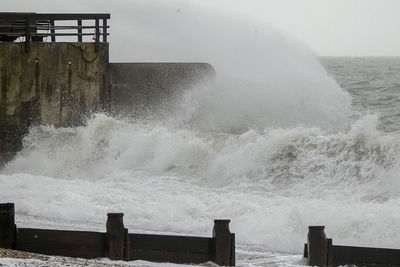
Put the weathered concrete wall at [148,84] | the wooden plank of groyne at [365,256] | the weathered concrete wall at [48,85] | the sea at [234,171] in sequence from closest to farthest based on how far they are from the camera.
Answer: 1. the wooden plank of groyne at [365,256]
2. the sea at [234,171]
3. the weathered concrete wall at [48,85]
4. the weathered concrete wall at [148,84]

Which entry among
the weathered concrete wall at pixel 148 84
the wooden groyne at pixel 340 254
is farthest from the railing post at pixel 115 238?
the weathered concrete wall at pixel 148 84

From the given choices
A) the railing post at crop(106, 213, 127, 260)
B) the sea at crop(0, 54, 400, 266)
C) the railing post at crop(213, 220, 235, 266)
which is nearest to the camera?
the railing post at crop(213, 220, 235, 266)

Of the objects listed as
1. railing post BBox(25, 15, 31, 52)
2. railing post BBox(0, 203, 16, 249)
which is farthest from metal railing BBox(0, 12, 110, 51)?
railing post BBox(0, 203, 16, 249)

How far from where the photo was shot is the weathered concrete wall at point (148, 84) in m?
20.4

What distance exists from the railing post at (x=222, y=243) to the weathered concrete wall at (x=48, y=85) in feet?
33.6

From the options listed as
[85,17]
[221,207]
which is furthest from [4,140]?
[221,207]

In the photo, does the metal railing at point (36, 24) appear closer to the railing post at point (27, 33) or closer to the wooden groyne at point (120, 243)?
the railing post at point (27, 33)

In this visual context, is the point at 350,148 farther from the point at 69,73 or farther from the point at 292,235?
the point at 69,73

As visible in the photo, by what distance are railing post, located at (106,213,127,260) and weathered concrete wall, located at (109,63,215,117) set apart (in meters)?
10.4

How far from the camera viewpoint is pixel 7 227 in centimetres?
1033

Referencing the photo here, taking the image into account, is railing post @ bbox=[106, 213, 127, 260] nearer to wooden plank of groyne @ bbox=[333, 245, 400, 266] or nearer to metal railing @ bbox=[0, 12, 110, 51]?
wooden plank of groyne @ bbox=[333, 245, 400, 266]

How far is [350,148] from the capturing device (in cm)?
1677

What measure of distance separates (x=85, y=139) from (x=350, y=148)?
6.18 meters

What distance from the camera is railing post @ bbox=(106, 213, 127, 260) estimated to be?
10.1 meters
